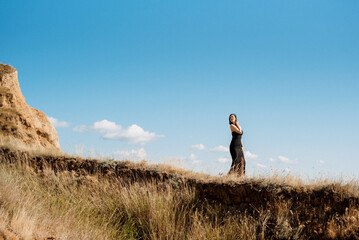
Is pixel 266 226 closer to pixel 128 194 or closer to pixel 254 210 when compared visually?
pixel 254 210

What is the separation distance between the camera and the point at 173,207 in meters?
8.16

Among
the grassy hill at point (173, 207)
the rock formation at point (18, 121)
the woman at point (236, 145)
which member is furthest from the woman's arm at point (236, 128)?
the rock formation at point (18, 121)

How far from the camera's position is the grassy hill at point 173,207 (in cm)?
637

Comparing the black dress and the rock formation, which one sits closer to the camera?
the black dress

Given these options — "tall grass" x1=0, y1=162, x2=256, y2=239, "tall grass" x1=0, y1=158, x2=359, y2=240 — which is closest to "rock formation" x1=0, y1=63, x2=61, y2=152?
"tall grass" x1=0, y1=162, x2=256, y2=239

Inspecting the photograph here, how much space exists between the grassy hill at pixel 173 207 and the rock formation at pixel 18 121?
4402mm

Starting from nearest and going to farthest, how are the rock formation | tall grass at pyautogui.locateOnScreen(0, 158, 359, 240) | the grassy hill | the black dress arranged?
tall grass at pyautogui.locateOnScreen(0, 158, 359, 240), the grassy hill, the black dress, the rock formation

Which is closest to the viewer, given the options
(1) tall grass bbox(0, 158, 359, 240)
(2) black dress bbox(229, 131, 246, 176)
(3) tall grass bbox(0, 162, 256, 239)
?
(3) tall grass bbox(0, 162, 256, 239)

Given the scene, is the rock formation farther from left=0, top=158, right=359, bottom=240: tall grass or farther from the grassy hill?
left=0, top=158, right=359, bottom=240: tall grass

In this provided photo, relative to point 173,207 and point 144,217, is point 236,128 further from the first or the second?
point 144,217

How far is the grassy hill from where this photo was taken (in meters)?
6.37

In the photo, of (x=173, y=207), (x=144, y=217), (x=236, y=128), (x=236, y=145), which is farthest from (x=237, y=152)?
(x=144, y=217)

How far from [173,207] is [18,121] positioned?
33.6ft

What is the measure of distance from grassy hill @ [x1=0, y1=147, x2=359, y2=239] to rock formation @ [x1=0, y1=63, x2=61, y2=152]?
14.4ft
